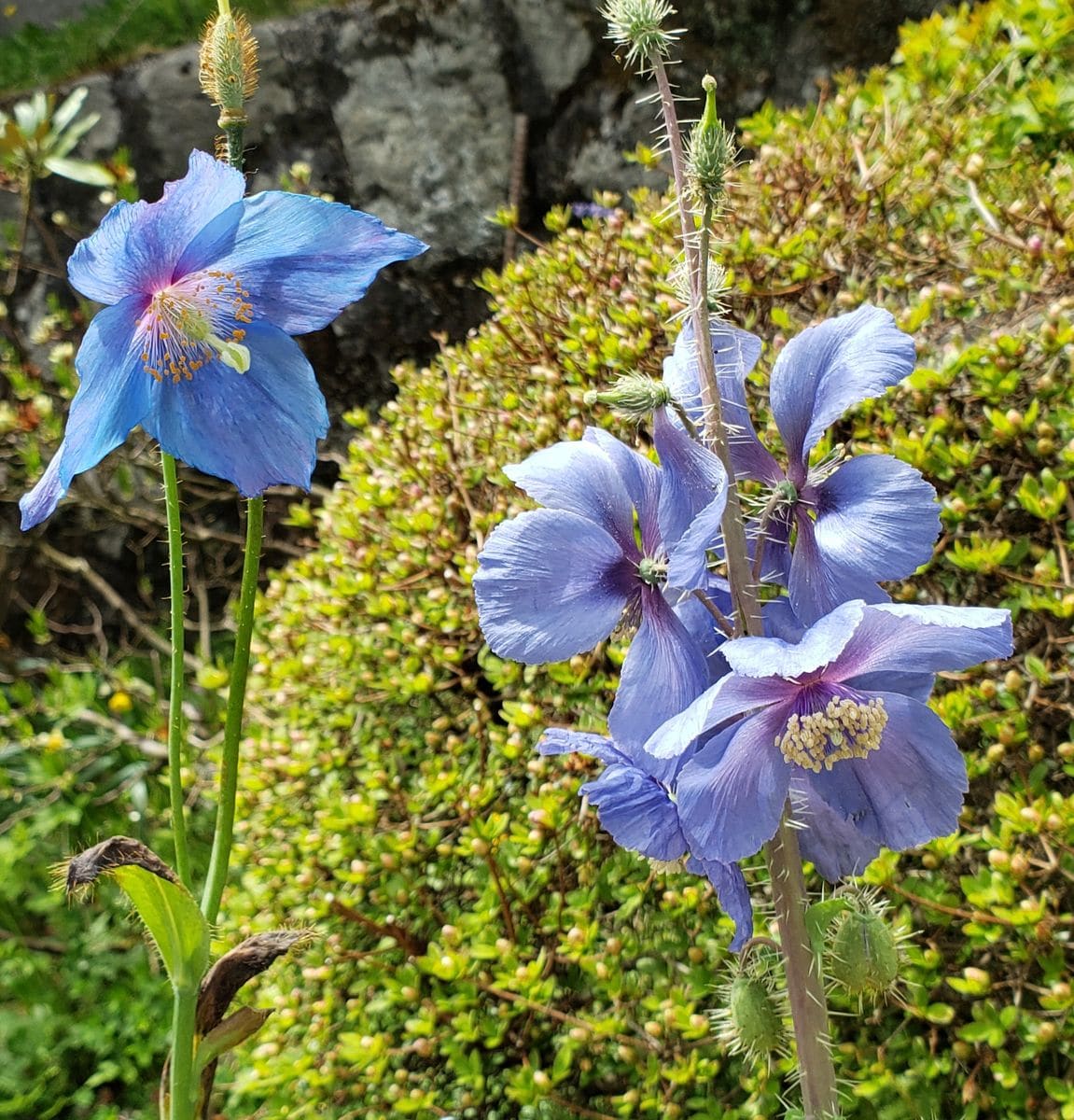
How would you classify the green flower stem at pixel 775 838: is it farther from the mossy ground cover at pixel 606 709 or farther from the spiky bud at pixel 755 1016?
the mossy ground cover at pixel 606 709

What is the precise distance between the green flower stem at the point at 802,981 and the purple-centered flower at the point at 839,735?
0.15ft

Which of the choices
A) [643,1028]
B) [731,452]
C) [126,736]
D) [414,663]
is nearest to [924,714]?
[731,452]

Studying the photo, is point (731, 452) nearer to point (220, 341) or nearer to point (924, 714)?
point (924, 714)

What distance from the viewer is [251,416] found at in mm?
1001

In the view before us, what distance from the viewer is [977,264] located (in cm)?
170

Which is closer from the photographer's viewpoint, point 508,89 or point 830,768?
point 830,768

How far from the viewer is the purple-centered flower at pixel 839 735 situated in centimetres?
70

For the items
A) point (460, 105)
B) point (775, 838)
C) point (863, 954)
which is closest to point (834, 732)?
point (775, 838)

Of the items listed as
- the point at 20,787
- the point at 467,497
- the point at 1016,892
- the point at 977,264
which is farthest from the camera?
the point at 20,787

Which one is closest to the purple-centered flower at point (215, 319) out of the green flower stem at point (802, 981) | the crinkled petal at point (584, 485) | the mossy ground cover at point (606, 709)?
the crinkled petal at point (584, 485)

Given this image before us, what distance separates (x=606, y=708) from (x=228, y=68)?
1025 millimetres

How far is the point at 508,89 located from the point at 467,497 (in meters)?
2.18

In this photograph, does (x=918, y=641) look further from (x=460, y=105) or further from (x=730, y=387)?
(x=460, y=105)

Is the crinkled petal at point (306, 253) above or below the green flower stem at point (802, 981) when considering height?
above
